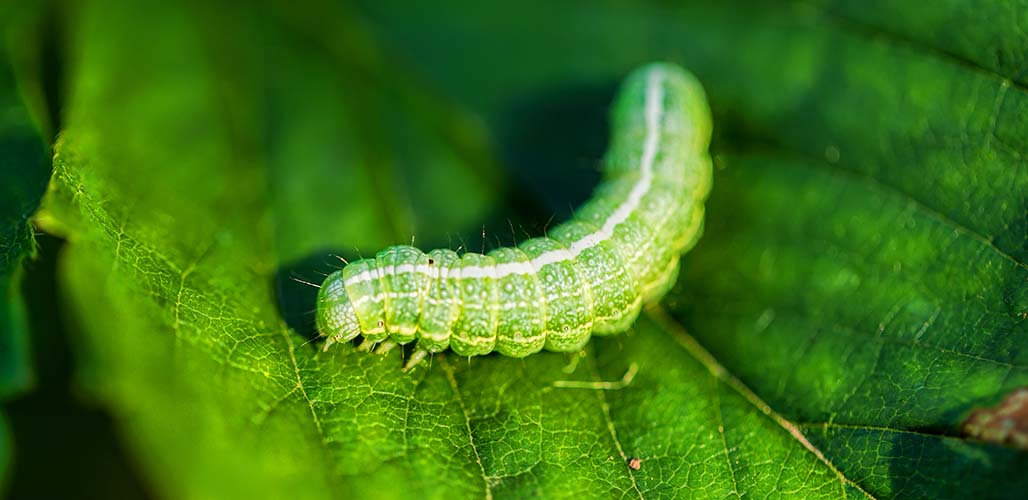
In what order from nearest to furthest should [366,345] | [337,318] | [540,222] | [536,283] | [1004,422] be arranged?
1. [1004,422]
2. [337,318]
3. [366,345]
4. [536,283]
5. [540,222]

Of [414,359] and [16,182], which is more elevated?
[16,182]

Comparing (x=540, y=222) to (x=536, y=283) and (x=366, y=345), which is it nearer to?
(x=536, y=283)

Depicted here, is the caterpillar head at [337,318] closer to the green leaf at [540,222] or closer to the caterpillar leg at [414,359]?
the green leaf at [540,222]

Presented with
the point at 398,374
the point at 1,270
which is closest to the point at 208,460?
the point at 398,374

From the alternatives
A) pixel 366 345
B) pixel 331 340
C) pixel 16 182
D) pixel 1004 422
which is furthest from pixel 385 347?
pixel 1004 422

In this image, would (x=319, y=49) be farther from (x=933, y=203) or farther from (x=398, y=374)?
(x=933, y=203)

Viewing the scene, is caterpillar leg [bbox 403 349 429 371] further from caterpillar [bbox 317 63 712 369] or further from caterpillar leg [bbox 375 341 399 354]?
caterpillar leg [bbox 375 341 399 354]
